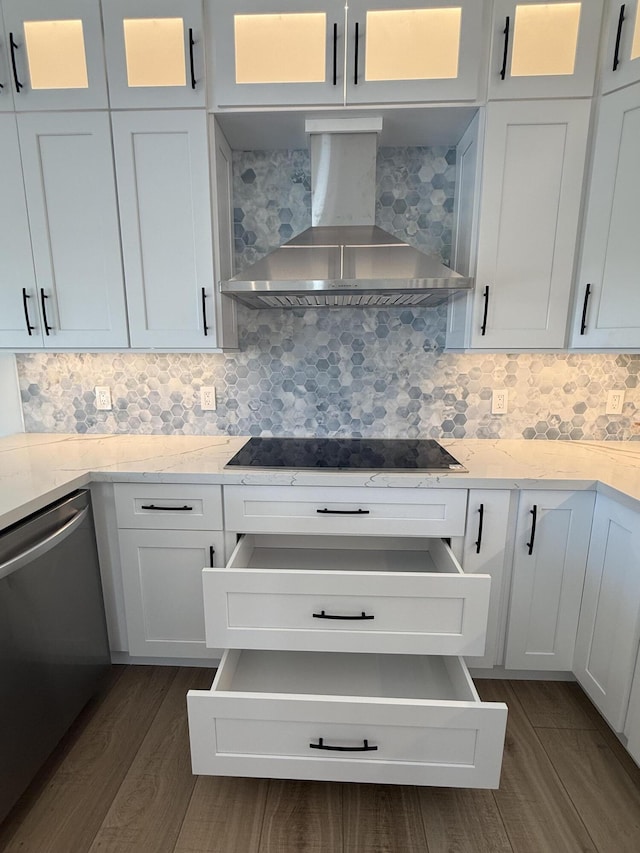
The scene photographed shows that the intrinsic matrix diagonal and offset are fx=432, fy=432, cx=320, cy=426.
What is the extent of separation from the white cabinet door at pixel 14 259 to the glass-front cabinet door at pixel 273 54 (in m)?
0.84

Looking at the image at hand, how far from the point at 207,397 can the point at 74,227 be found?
34.4 inches

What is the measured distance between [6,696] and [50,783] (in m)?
0.44

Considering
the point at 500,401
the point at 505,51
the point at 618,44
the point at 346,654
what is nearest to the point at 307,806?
the point at 346,654

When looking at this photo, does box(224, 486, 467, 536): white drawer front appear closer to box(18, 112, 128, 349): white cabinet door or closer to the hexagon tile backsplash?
the hexagon tile backsplash

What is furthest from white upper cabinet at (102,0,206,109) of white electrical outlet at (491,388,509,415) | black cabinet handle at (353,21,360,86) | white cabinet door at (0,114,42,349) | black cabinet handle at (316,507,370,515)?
white electrical outlet at (491,388,509,415)

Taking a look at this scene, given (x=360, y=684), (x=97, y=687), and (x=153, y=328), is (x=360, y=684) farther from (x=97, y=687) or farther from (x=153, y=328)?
(x=153, y=328)

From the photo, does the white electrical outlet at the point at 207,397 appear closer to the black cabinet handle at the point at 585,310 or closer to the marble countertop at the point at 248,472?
the marble countertop at the point at 248,472

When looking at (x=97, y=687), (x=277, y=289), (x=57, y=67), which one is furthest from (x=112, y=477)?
(x=57, y=67)

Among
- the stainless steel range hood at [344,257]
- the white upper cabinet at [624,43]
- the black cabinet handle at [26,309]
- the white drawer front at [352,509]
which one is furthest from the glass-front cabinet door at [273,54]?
the white drawer front at [352,509]

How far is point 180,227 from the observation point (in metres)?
1.72

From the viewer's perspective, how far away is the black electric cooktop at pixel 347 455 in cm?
165

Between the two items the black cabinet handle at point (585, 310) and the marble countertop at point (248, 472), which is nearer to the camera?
the marble countertop at point (248, 472)

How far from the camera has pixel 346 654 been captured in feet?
5.25

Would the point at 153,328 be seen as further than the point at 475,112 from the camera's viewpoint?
Yes
